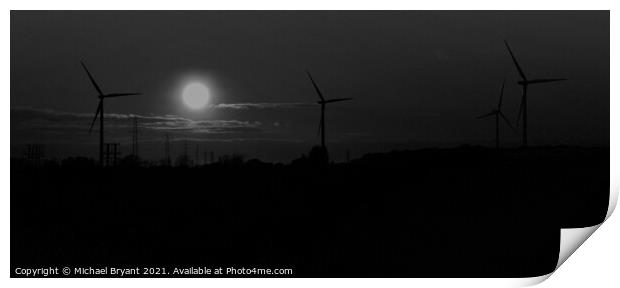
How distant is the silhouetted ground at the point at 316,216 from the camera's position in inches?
464

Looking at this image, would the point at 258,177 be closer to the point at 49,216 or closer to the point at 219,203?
the point at 219,203

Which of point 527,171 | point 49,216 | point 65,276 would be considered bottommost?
point 65,276

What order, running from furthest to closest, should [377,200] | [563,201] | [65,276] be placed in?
[377,200] → [563,201] → [65,276]

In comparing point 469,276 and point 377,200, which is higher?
point 377,200

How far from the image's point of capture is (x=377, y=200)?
42.5ft

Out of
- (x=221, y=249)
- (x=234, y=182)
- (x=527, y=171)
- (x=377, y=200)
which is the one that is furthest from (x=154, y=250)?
(x=527, y=171)

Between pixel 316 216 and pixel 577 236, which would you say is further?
pixel 316 216

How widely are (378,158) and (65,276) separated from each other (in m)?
5.69

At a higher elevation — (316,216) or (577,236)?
(316,216)

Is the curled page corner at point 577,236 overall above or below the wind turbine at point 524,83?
below

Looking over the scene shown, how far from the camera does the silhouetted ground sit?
11.8 metres

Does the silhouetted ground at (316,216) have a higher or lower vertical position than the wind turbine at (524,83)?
lower

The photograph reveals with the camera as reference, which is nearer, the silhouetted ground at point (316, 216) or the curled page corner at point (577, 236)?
the curled page corner at point (577, 236)

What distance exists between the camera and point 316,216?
12.9 m
